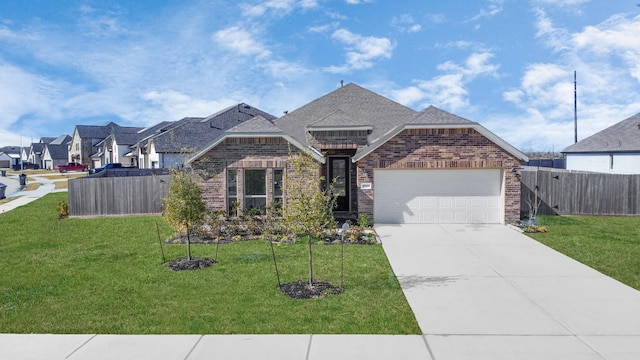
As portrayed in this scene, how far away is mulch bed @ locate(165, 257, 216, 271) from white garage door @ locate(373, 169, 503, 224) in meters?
7.53

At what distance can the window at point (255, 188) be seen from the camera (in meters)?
15.9

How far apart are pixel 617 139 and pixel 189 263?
1161 inches

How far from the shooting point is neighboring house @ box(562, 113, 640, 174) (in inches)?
1035

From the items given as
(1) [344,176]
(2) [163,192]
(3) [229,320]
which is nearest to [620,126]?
(1) [344,176]

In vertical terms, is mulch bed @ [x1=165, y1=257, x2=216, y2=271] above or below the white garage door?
below

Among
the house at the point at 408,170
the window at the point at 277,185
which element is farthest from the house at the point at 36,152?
the window at the point at 277,185

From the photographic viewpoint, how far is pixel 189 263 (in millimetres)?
10469

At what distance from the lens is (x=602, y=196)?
59.9 ft

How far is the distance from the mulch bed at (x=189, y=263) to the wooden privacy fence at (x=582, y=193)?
14064 mm

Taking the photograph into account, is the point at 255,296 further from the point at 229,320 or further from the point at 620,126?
the point at 620,126

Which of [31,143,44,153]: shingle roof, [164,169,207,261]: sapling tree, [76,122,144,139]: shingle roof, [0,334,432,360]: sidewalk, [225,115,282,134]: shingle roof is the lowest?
[0,334,432,360]: sidewalk

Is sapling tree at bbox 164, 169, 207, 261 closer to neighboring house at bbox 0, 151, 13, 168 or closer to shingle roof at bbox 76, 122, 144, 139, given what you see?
shingle roof at bbox 76, 122, 144, 139

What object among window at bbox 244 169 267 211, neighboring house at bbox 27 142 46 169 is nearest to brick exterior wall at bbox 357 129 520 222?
window at bbox 244 169 267 211

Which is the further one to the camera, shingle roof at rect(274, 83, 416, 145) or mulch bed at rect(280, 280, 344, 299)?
shingle roof at rect(274, 83, 416, 145)
